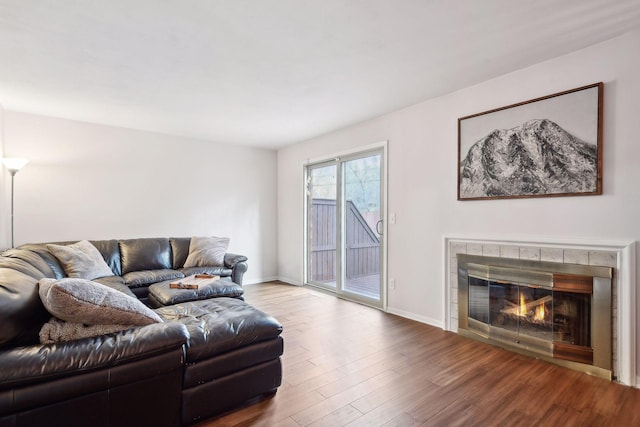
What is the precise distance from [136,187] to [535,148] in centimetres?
492

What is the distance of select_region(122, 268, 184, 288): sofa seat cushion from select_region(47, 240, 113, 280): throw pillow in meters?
0.28

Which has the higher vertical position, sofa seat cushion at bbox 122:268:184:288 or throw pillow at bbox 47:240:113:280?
throw pillow at bbox 47:240:113:280

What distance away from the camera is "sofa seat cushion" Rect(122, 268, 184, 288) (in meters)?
3.66

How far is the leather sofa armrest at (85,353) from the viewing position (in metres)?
1.31

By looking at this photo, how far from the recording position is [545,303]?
105 inches

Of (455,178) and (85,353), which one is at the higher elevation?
(455,178)

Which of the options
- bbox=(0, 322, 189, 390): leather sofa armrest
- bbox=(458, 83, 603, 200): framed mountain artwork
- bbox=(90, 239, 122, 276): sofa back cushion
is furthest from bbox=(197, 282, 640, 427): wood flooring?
bbox=(90, 239, 122, 276): sofa back cushion

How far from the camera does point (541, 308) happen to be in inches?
106

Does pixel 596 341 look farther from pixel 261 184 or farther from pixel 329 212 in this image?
pixel 261 184

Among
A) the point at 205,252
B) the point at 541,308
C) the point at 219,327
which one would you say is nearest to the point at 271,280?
the point at 205,252

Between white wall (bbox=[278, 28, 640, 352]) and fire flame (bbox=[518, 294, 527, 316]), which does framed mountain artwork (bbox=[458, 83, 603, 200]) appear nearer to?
white wall (bbox=[278, 28, 640, 352])

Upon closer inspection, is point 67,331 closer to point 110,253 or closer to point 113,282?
point 113,282

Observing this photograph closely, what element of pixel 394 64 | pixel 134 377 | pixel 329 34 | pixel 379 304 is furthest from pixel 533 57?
pixel 134 377

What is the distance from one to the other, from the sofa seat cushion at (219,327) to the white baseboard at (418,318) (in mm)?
2009
